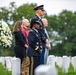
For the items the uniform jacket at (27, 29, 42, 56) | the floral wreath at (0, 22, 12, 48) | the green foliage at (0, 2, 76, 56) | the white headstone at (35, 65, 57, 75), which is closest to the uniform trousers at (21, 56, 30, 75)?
the uniform jacket at (27, 29, 42, 56)

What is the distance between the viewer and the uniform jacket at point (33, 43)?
31.4 ft

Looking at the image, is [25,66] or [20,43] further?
[20,43]

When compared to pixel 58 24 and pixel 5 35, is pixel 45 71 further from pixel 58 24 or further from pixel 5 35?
pixel 58 24

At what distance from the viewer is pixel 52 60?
47.7 feet

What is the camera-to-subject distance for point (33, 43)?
9.59 m

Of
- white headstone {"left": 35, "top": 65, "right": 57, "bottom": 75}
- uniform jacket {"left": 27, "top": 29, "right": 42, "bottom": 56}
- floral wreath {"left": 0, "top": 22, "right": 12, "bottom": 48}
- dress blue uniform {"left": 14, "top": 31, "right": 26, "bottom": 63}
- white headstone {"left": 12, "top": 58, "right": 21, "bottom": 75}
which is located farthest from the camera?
floral wreath {"left": 0, "top": 22, "right": 12, "bottom": 48}

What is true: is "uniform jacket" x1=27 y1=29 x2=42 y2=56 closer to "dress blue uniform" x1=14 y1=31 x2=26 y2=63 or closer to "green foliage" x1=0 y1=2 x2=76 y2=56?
"dress blue uniform" x1=14 y1=31 x2=26 y2=63

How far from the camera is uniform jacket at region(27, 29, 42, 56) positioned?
957 centimetres

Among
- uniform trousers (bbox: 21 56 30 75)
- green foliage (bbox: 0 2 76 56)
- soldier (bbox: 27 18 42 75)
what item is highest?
green foliage (bbox: 0 2 76 56)

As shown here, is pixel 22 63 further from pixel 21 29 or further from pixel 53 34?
pixel 53 34

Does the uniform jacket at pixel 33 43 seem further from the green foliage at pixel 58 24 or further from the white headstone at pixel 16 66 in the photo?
the green foliage at pixel 58 24

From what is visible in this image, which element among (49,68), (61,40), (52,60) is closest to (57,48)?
(61,40)

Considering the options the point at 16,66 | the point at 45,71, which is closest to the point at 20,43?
the point at 16,66

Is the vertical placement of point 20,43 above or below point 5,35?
below
